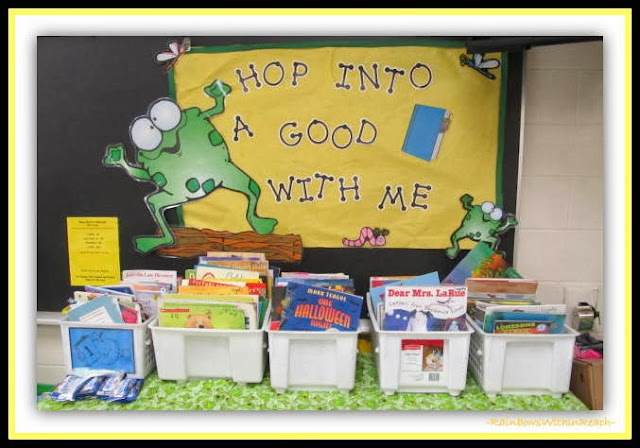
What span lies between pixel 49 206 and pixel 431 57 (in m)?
1.57

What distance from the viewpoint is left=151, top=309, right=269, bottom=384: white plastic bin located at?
148 centimetres

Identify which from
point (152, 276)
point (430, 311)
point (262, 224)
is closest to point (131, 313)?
point (152, 276)

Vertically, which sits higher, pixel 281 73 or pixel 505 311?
pixel 281 73

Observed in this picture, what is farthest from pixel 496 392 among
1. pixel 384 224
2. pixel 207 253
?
pixel 207 253

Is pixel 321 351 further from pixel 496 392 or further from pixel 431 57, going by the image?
pixel 431 57

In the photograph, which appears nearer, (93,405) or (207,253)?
(93,405)

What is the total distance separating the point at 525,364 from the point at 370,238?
681mm

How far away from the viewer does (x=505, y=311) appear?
4.79 ft

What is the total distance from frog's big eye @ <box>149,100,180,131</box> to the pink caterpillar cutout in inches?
31.0

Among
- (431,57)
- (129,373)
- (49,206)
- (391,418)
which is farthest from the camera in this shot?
(49,206)

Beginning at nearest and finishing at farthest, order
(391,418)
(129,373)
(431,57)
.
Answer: (391,418) → (129,373) → (431,57)

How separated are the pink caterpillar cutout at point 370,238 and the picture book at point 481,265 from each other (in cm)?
31

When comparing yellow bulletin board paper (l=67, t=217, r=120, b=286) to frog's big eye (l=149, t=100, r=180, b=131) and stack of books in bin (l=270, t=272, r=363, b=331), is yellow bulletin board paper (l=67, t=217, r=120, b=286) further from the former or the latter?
stack of books in bin (l=270, t=272, r=363, b=331)

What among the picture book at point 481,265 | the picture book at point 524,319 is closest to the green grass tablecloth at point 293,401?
the picture book at point 524,319
